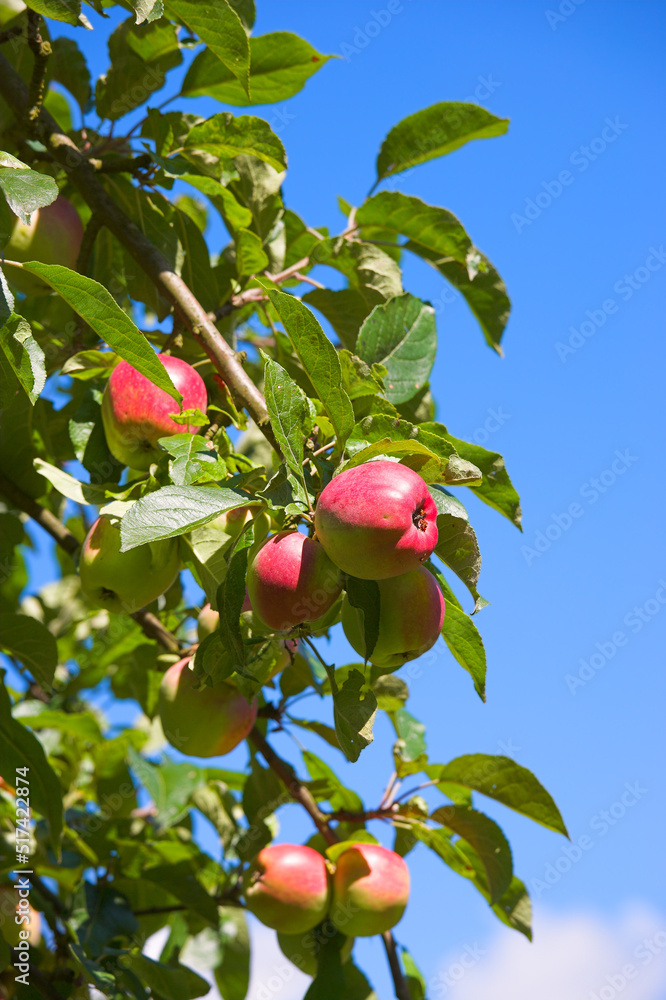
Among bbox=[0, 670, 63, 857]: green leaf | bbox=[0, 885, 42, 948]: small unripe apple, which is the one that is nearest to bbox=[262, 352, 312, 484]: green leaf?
bbox=[0, 670, 63, 857]: green leaf

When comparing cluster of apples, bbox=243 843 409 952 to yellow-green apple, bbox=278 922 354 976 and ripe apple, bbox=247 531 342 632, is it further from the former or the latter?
ripe apple, bbox=247 531 342 632

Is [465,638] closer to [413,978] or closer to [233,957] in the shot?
[413,978]

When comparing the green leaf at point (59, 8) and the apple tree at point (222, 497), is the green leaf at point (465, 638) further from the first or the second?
the green leaf at point (59, 8)

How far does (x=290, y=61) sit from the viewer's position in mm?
1856

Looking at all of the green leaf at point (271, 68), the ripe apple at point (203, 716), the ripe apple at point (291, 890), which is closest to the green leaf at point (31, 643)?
the ripe apple at point (203, 716)

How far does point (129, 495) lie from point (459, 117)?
44.4 inches

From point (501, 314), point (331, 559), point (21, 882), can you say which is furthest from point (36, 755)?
point (501, 314)

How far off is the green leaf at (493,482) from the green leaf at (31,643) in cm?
102

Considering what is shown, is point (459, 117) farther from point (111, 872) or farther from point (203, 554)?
point (111, 872)

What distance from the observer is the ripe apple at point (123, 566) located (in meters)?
1.41

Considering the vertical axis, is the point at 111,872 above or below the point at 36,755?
below

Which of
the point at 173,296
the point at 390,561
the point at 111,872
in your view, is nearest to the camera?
the point at 390,561

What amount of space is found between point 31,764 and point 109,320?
1003 millimetres

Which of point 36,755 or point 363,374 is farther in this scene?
point 36,755
